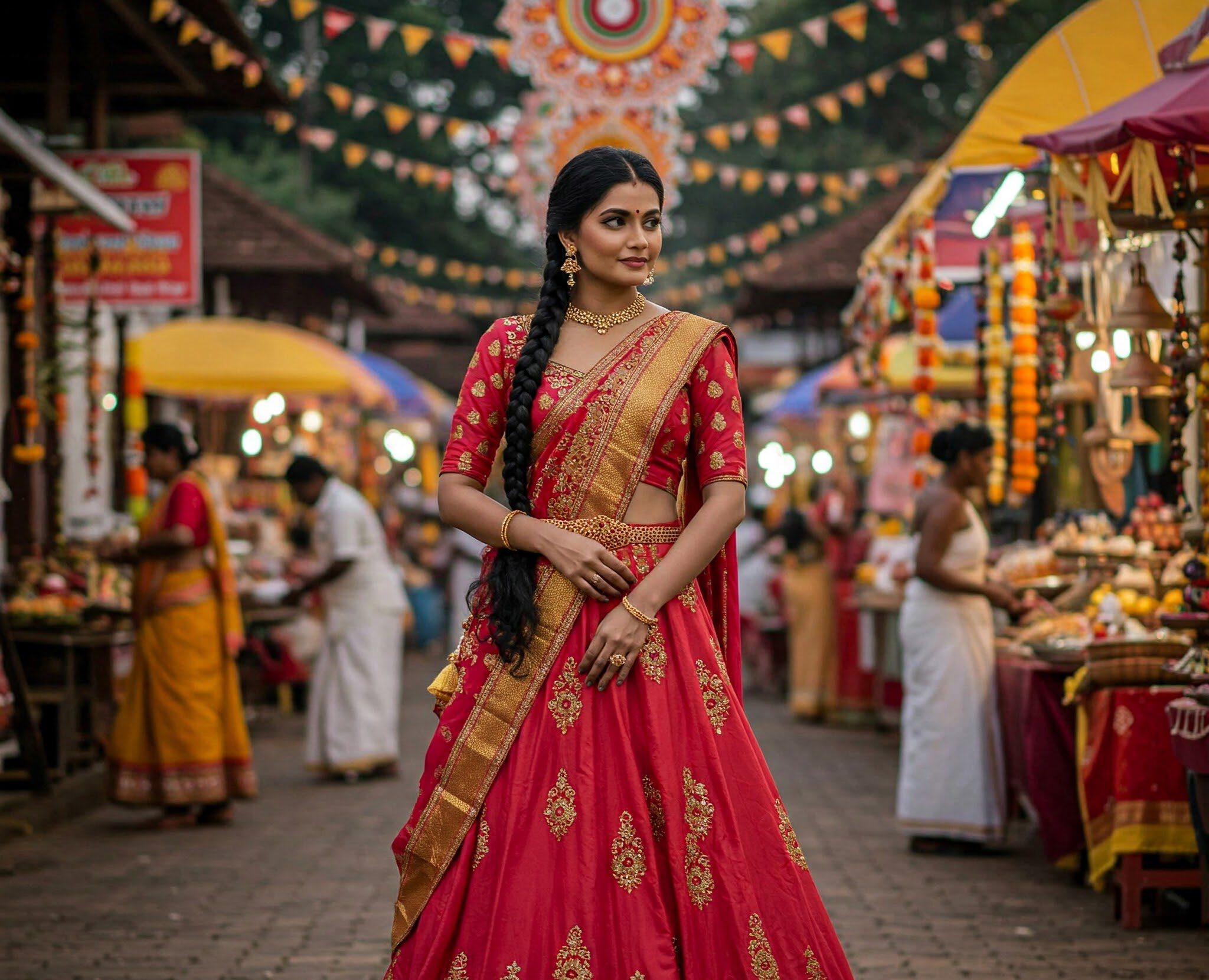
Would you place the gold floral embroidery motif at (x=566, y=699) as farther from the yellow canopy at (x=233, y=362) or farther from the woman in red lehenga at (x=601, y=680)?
the yellow canopy at (x=233, y=362)

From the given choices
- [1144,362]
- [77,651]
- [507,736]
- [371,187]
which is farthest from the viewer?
[371,187]

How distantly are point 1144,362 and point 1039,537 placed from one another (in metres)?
3.78

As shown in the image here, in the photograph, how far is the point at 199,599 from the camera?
8547 millimetres

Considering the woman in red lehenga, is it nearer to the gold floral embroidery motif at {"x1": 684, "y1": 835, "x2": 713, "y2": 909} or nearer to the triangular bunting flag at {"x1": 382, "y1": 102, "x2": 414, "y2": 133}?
the gold floral embroidery motif at {"x1": 684, "y1": 835, "x2": 713, "y2": 909}

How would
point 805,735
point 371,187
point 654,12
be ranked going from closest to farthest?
point 805,735, point 654,12, point 371,187

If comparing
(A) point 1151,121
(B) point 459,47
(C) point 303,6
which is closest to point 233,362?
(C) point 303,6

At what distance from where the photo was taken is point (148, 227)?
36.4 ft

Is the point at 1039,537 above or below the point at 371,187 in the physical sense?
below

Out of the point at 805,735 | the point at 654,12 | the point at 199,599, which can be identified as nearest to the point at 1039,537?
the point at 805,735

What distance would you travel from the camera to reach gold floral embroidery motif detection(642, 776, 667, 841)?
11.2 ft

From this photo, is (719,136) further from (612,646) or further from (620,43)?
(612,646)

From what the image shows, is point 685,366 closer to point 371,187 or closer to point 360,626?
point 360,626

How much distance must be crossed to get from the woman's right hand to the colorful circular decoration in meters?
13.4

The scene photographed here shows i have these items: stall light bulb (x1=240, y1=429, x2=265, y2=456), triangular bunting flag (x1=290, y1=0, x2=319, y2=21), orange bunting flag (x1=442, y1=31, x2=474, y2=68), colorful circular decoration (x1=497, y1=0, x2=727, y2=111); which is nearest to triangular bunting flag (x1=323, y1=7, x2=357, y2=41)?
triangular bunting flag (x1=290, y1=0, x2=319, y2=21)
